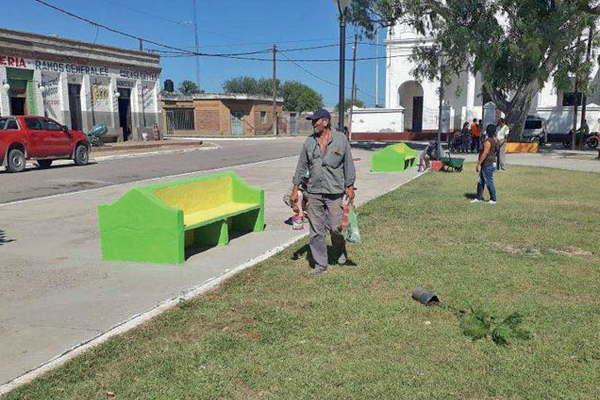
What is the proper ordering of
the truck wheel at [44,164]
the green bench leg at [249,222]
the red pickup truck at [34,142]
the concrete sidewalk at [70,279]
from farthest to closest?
the truck wheel at [44,164]
the red pickup truck at [34,142]
the green bench leg at [249,222]
the concrete sidewalk at [70,279]

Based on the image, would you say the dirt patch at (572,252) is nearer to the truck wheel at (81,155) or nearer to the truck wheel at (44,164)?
the truck wheel at (44,164)

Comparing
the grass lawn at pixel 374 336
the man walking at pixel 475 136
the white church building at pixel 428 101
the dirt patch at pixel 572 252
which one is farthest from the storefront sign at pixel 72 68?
the dirt patch at pixel 572 252

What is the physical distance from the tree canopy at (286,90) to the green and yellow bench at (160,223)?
9256 centimetres

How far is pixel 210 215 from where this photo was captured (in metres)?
7.07

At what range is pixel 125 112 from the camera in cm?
3412

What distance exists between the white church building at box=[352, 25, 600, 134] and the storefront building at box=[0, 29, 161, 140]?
629 inches

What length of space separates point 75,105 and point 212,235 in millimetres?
25713

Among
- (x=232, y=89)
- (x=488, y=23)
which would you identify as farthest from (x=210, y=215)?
(x=232, y=89)

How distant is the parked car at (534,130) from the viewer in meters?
33.0

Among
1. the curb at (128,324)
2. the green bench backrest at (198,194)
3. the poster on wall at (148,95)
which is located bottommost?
the curb at (128,324)

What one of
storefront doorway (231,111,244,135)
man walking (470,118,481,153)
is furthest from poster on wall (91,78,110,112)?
storefront doorway (231,111,244,135)

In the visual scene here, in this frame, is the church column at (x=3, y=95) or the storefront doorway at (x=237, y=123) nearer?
the church column at (x=3, y=95)

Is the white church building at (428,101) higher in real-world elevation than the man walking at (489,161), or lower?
higher

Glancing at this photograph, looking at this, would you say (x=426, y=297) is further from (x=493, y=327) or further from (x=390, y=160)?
(x=390, y=160)
